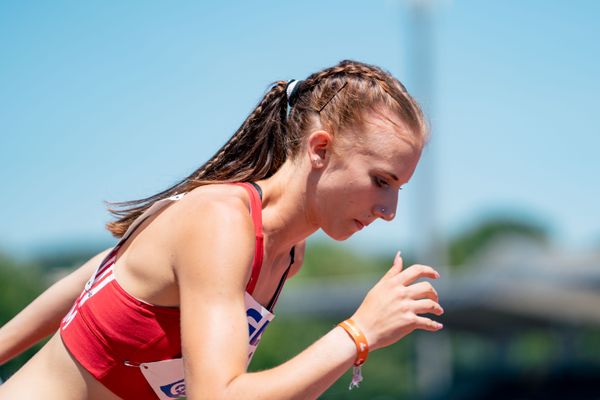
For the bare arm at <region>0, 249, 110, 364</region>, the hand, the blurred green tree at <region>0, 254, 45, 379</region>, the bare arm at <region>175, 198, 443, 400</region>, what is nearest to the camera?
the bare arm at <region>175, 198, 443, 400</region>

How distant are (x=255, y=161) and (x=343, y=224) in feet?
1.41

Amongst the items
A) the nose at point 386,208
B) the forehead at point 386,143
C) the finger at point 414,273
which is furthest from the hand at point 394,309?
the forehead at point 386,143

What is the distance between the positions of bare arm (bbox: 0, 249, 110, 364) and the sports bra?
34 centimetres

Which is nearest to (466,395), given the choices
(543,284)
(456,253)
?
(543,284)

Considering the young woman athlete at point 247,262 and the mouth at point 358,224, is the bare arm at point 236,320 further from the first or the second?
the mouth at point 358,224

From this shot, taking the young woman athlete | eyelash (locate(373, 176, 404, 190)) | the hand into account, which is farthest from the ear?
the hand

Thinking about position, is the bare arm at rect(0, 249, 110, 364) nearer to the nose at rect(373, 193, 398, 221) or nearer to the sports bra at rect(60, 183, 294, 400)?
the sports bra at rect(60, 183, 294, 400)

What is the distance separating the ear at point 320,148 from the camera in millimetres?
2826

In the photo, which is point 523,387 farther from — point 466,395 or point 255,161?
point 255,161

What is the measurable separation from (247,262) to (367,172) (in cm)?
50

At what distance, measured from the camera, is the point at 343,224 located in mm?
2803

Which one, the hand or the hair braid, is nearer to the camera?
the hand

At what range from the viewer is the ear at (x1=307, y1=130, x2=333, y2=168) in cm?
283

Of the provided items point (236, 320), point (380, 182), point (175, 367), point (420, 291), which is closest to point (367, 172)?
point (380, 182)
